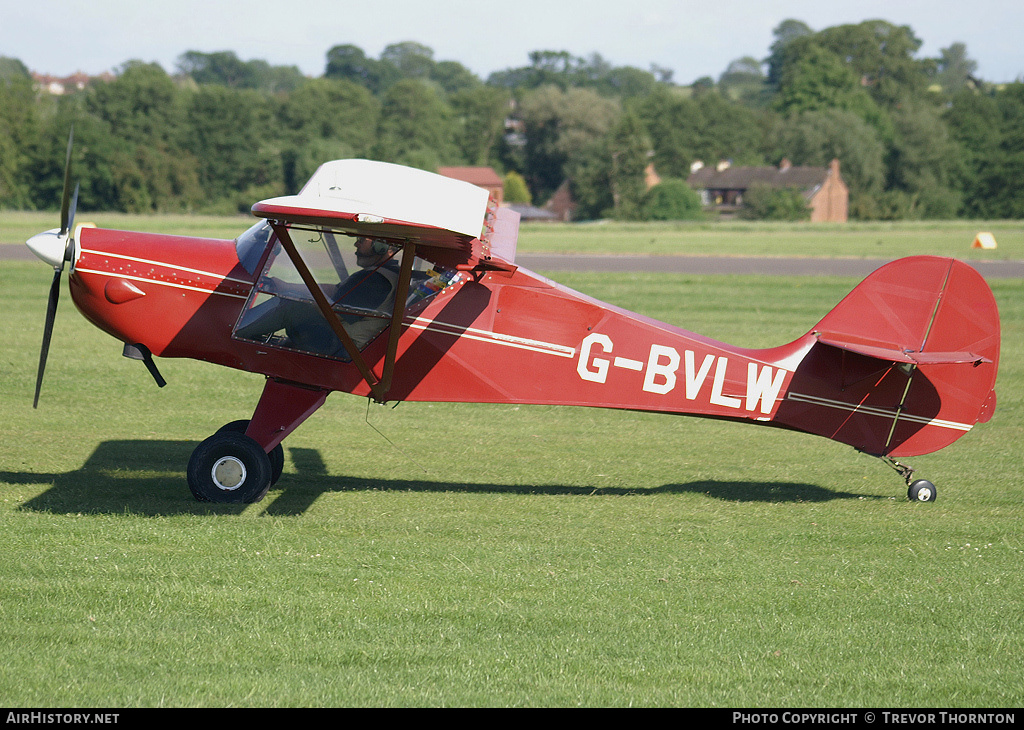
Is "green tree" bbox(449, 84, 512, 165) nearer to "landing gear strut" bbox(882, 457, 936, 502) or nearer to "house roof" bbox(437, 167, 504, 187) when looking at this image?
"house roof" bbox(437, 167, 504, 187)

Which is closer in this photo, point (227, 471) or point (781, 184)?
point (227, 471)

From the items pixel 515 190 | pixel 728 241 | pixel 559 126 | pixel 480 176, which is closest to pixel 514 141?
pixel 559 126

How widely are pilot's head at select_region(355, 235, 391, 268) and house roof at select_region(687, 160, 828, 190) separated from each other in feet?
323

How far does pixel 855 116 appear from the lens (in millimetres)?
116875

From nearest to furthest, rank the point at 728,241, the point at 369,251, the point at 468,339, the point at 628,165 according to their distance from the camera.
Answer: the point at 369,251
the point at 468,339
the point at 728,241
the point at 628,165

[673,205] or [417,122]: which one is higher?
[417,122]

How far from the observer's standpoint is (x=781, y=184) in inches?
4149

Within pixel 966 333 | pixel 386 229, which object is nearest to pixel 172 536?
pixel 386 229

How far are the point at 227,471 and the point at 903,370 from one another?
565 cm

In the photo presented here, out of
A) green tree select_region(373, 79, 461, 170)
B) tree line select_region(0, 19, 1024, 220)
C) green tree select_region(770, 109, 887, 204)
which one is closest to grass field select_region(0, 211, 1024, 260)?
tree line select_region(0, 19, 1024, 220)

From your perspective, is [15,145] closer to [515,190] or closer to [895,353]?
[515,190]

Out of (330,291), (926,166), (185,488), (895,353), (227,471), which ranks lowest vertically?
(185,488)

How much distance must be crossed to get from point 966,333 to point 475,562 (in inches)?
183

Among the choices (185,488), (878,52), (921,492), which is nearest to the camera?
(185,488)
